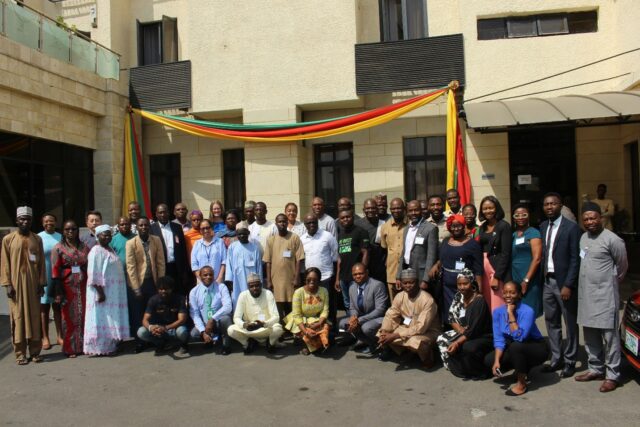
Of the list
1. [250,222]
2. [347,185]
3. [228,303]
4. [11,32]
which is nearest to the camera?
[228,303]

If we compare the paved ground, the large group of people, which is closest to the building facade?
the large group of people

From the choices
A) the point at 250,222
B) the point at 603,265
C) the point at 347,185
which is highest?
the point at 347,185

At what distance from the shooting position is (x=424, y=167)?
11.5 metres

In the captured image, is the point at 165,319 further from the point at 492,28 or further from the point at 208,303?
the point at 492,28

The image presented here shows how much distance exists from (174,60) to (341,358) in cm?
951

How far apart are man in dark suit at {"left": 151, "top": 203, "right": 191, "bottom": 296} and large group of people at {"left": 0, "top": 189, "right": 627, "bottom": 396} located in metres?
0.02

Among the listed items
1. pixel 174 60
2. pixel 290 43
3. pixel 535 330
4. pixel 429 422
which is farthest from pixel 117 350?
pixel 174 60

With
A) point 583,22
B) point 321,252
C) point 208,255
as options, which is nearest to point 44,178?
point 208,255

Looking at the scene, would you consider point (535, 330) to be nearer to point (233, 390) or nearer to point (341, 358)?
point (341, 358)

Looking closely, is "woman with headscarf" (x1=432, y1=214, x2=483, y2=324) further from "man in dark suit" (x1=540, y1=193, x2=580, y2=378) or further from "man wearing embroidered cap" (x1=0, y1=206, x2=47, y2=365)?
"man wearing embroidered cap" (x1=0, y1=206, x2=47, y2=365)

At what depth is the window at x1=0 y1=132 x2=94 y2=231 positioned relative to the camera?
9953 mm

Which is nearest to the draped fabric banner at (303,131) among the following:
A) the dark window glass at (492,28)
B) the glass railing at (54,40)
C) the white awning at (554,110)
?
the white awning at (554,110)

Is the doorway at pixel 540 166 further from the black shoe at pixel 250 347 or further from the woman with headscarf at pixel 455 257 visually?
the black shoe at pixel 250 347

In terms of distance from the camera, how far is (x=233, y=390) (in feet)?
16.8
